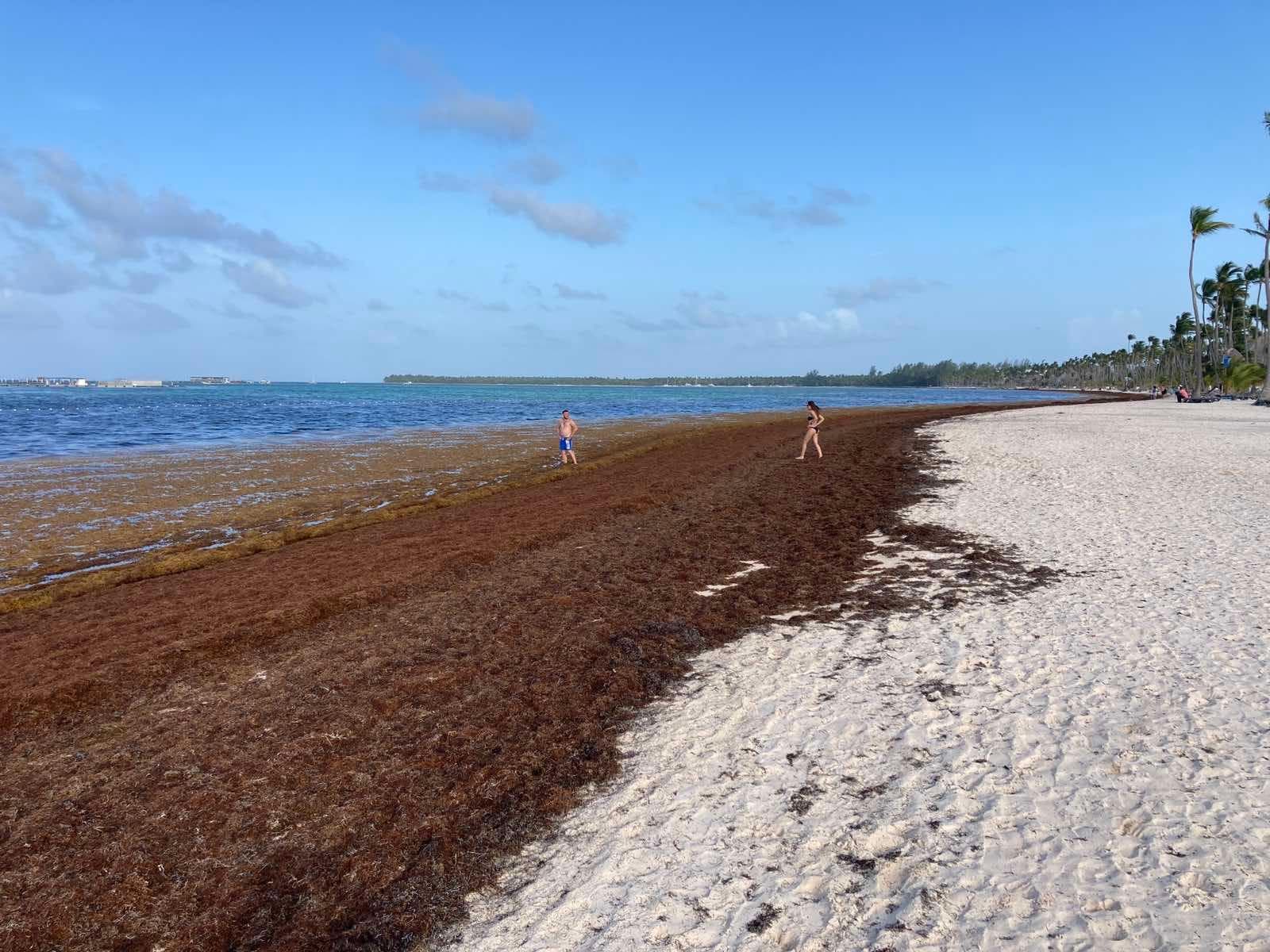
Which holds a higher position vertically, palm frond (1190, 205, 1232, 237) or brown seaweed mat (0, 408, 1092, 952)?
palm frond (1190, 205, 1232, 237)

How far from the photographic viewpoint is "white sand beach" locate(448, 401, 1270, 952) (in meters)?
3.84

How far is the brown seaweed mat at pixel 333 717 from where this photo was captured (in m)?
4.28

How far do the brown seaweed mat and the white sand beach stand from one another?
26.3 inches

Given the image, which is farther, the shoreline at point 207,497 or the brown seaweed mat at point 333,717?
the shoreline at point 207,497

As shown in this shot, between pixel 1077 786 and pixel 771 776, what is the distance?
209cm

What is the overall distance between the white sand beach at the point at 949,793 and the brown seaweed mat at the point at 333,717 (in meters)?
0.67

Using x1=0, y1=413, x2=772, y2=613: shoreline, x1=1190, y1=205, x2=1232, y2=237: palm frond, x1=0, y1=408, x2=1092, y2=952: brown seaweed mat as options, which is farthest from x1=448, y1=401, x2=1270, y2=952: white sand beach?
x1=1190, y1=205, x2=1232, y2=237: palm frond

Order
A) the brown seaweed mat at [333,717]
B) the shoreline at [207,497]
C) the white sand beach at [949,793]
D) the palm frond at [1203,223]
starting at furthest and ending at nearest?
the palm frond at [1203,223], the shoreline at [207,497], the brown seaweed mat at [333,717], the white sand beach at [949,793]

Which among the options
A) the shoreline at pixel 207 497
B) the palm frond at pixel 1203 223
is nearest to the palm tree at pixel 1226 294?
the palm frond at pixel 1203 223

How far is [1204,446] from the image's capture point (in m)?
24.1

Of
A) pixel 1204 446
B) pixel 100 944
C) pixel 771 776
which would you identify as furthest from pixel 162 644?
pixel 1204 446

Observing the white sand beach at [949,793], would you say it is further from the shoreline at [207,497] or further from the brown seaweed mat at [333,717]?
the shoreline at [207,497]

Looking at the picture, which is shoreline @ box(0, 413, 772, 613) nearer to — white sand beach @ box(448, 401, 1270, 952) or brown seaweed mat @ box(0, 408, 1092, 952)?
brown seaweed mat @ box(0, 408, 1092, 952)

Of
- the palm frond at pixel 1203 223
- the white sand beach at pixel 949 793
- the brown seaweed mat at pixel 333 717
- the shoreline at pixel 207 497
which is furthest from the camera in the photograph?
the palm frond at pixel 1203 223
